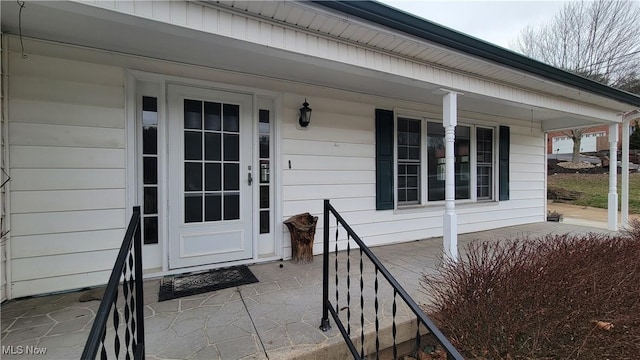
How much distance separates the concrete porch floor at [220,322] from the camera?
1709mm

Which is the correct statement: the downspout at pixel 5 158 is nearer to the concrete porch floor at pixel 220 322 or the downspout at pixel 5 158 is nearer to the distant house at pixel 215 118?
the distant house at pixel 215 118

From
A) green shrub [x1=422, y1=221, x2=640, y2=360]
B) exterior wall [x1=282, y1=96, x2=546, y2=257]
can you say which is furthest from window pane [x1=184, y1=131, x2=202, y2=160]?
green shrub [x1=422, y1=221, x2=640, y2=360]

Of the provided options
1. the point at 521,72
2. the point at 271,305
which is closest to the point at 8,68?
the point at 271,305

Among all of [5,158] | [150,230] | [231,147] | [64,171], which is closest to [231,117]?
[231,147]

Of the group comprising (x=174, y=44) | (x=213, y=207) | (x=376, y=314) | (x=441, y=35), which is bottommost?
(x=376, y=314)

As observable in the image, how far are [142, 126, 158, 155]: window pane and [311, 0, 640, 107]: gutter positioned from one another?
6.60 feet

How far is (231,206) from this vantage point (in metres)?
3.19

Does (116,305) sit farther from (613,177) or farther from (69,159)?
(613,177)

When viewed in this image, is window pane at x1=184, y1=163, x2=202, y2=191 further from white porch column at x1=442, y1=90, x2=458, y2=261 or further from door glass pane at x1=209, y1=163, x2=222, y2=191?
white porch column at x1=442, y1=90, x2=458, y2=261

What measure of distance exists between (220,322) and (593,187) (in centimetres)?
1550

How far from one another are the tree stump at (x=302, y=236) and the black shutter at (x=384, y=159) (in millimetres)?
1182

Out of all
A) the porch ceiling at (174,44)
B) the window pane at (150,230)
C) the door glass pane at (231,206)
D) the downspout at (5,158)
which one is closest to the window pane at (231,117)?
the porch ceiling at (174,44)

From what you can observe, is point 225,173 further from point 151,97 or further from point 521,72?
point 521,72

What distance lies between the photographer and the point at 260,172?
3.35 m
